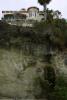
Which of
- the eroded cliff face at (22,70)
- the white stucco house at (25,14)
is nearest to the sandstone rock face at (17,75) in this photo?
the eroded cliff face at (22,70)

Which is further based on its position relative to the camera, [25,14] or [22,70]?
[25,14]

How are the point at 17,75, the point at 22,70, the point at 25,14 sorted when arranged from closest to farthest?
the point at 17,75 < the point at 22,70 < the point at 25,14

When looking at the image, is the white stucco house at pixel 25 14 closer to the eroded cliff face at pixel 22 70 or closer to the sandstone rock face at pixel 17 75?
the eroded cliff face at pixel 22 70

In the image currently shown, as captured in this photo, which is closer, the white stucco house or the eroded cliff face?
the eroded cliff face

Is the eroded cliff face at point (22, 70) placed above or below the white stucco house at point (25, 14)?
below

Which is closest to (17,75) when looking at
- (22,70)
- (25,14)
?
(22,70)

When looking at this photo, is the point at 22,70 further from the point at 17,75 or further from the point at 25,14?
the point at 25,14

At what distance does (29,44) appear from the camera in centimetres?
2020

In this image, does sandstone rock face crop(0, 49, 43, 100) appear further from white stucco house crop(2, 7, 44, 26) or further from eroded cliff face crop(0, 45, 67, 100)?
white stucco house crop(2, 7, 44, 26)

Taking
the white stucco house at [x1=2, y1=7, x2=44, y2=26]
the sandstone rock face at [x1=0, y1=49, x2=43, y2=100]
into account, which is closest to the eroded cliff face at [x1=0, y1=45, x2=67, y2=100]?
the sandstone rock face at [x1=0, y1=49, x2=43, y2=100]

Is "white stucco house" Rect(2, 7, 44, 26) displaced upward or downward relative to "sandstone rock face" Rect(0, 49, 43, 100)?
upward

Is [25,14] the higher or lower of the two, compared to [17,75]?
higher

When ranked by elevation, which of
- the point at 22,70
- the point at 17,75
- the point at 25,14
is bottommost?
the point at 17,75

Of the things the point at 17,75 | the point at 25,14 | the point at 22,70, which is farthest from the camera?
the point at 25,14
